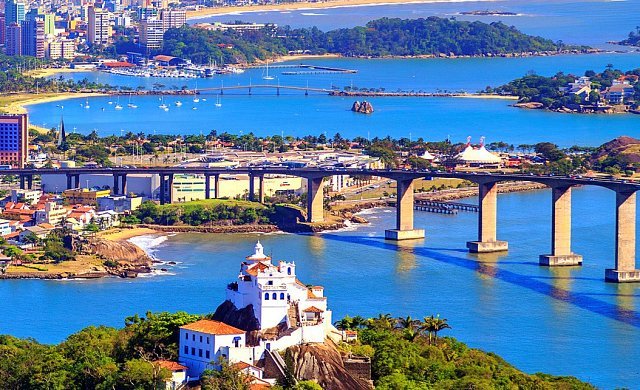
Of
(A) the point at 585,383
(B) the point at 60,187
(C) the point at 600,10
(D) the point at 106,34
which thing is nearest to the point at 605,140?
(B) the point at 60,187

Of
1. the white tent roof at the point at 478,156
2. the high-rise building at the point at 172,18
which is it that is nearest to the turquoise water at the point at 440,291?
the white tent roof at the point at 478,156

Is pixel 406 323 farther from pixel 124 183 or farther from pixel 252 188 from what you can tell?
pixel 124 183

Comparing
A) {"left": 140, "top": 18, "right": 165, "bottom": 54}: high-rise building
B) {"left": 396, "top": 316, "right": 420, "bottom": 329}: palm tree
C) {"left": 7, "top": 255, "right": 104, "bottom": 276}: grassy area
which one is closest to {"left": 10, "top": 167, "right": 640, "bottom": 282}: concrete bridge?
{"left": 7, "top": 255, "right": 104, "bottom": 276}: grassy area

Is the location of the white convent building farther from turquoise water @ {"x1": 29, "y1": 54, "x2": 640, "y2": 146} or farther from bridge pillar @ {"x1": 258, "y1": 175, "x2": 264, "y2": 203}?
turquoise water @ {"x1": 29, "y1": 54, "x2": 640, "y2": 146}

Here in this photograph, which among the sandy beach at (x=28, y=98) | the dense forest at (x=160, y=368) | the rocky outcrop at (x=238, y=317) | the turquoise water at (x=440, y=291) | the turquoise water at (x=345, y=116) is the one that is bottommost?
the turquoise water at (x=440, y=291)

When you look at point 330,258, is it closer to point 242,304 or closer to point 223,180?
point 223,180

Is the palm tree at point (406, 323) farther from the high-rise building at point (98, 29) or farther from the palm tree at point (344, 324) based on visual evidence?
the high-rise building at point (98, 29)
